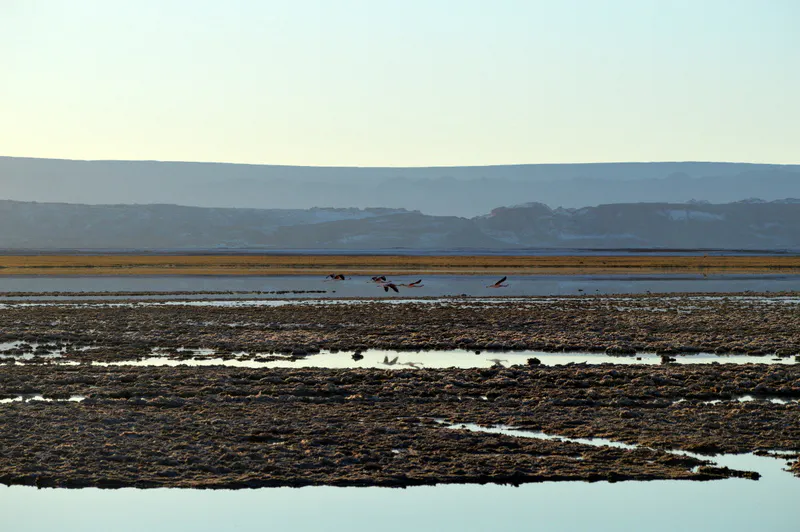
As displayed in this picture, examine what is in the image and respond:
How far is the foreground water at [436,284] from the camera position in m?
61.4

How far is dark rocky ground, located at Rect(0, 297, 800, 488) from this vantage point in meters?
14.5

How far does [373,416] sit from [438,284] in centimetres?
5216

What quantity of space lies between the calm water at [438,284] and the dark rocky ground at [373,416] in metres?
28.7

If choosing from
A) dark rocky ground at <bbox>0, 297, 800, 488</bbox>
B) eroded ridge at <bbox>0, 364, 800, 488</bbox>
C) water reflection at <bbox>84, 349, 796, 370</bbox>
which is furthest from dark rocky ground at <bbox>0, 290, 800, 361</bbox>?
eroded ridge at <bbox>0, 364, 800, 488</bbox>

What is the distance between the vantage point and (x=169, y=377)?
22828 mm

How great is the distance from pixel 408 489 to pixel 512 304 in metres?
35.1

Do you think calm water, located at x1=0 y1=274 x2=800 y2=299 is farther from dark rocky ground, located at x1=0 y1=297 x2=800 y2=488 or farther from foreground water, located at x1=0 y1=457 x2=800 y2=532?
foreground water, located at x1=0 y1=457 x2=800 y2=532

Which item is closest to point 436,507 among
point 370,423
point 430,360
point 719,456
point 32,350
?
point 370,423

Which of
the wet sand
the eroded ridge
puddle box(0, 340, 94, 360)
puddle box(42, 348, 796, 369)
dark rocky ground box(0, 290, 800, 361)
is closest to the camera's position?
the eroded ridge

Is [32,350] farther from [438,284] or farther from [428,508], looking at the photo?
[438,284]

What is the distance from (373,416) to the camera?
18.3 metres

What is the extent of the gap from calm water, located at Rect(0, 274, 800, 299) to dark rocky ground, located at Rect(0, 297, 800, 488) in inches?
1131

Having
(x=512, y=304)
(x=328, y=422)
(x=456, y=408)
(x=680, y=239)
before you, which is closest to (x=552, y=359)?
(x=456, y=408)

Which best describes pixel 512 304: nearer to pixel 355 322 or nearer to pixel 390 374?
pixel 355 322
